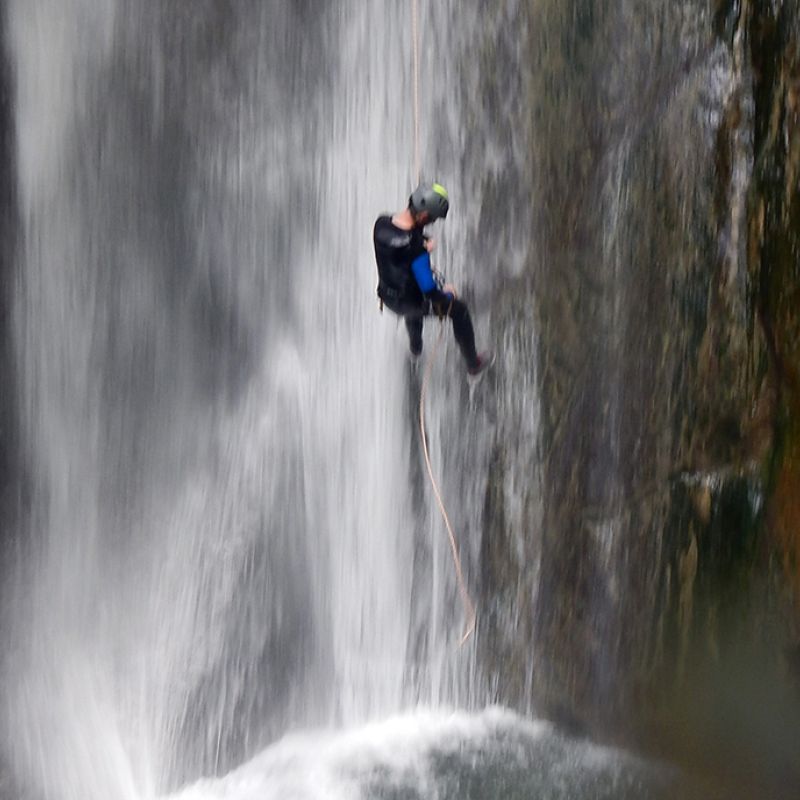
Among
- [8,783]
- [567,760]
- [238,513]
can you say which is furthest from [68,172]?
[567,760]

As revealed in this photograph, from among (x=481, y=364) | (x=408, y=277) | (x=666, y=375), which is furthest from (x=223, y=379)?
(x=666, y=375)

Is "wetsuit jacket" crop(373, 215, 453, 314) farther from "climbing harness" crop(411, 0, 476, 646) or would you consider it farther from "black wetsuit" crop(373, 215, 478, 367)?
"climbing harness" crop(411, 0, 476, 646)

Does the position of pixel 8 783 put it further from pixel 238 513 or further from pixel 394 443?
pixel 394 443

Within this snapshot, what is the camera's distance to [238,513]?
19.7 feet

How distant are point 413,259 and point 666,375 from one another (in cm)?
143

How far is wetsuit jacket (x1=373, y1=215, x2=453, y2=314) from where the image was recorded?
4262 mm

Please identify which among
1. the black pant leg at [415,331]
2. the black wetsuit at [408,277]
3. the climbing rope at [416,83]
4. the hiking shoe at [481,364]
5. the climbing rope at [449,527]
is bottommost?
the climbing rope at [449,527]

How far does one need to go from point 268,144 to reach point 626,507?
10.9 ft

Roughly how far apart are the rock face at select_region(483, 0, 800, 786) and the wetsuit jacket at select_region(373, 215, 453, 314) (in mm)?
1051

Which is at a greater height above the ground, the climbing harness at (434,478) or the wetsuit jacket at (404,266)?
the wetsuit jacket at (404,266)

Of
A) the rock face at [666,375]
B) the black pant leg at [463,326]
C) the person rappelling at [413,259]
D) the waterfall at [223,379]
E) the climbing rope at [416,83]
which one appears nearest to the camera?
the person rappelling at [413,259]

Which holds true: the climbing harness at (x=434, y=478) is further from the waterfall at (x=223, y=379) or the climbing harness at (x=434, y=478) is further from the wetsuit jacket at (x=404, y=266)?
the wetsuit jacket at (x=404, y=266)

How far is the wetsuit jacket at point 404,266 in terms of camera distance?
14.0ft

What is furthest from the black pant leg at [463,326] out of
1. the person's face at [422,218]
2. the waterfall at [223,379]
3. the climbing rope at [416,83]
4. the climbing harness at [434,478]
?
the climbing rope at [416,83]
